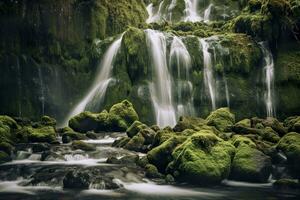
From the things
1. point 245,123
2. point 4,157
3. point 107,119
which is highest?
point 107,119

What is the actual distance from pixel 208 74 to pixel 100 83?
7.79m

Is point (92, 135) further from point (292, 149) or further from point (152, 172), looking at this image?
point (292, 149)

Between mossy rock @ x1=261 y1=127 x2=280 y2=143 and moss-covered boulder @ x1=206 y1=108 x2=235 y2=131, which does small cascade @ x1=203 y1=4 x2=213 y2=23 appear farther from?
mossy rock @ x1=261 y1=127 x2=280 y2=143

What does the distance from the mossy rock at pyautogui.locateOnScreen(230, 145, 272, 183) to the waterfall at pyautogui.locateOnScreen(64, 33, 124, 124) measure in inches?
589

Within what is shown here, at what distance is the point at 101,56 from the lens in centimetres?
3114

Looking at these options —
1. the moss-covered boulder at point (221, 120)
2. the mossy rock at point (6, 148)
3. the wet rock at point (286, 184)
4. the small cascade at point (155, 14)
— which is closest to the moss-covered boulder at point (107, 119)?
the moss-covered boulder at point (221, 120)

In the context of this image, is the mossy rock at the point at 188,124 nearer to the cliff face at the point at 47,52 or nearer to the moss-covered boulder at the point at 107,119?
the moss-covered boulder at the point at 107,119

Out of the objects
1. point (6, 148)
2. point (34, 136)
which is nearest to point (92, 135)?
point (34, 136)

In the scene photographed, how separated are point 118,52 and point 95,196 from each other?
18578 mm

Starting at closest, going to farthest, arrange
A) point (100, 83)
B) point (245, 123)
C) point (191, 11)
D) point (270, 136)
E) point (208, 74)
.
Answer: point (270, 136) < point (245, 123) < point (100, 83) < point (208, 74) < point (191, 11)

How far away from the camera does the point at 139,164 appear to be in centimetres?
1691

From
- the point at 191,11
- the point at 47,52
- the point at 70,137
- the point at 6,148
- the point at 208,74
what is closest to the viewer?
the point at 6,148

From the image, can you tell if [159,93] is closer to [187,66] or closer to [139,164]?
[187,66]

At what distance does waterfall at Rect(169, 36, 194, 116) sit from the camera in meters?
29.7
